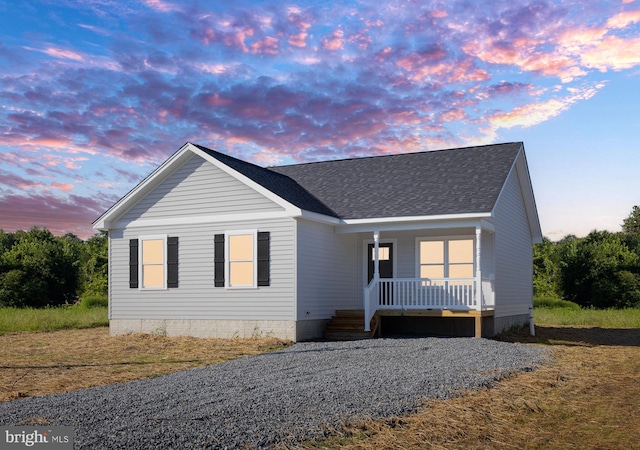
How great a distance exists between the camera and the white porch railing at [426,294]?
19.0 meters

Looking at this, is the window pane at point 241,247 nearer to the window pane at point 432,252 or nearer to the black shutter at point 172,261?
the black shutter at point 172,261

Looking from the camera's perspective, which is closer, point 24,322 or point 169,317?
point 169,317

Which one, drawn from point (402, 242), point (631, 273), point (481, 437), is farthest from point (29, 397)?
point (631, 273)

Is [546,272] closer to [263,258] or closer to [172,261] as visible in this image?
[263,258]

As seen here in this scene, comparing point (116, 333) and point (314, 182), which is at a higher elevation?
point (314, 182)

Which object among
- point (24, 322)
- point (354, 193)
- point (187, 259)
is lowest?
point (24, 322)

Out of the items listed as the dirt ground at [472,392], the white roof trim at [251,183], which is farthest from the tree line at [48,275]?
the white roof trim at [251,183]

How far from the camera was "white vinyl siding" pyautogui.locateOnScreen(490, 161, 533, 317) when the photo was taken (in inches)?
841

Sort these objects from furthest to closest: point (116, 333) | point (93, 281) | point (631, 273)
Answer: point (93, 281), point (631, 273), point (116, 333)

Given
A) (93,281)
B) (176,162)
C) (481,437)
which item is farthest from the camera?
(93,281)

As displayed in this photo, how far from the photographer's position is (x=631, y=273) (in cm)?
3666

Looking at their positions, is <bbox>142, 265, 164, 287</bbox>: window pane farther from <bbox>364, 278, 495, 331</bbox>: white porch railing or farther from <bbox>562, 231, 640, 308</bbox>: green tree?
<bbox>562, 231, 640, 308</bbox>: green tree

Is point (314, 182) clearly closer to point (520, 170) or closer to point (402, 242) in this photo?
point (402, 242)

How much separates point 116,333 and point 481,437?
16.2 m
